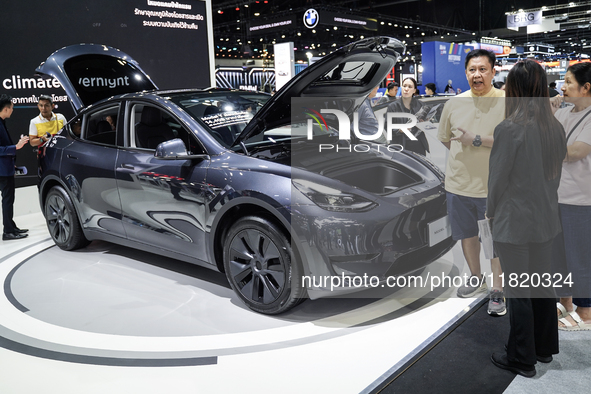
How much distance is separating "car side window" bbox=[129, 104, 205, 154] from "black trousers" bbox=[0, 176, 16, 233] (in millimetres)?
2146

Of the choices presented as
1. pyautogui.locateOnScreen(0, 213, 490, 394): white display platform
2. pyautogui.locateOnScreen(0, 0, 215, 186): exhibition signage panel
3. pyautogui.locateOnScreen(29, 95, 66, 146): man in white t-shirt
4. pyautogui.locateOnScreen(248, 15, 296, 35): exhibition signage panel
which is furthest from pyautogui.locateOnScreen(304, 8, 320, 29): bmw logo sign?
pyautogui.locateOnScreen(0, 213, 490, 394): white display platform

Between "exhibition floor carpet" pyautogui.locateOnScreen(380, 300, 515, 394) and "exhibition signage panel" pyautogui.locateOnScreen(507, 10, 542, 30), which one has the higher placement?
"exhibition signage panel" pyautogui.locateOnScreen(507, 10, 542, 30)

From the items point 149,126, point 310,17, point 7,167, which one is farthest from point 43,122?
point 310,17

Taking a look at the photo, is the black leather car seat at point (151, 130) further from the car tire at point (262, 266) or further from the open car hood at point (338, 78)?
the car tire at point (262, 266)

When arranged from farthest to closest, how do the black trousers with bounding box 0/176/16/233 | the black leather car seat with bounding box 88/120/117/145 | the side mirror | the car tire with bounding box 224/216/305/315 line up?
the black trousers with bounding box 0/176/16/233
the black leather car seat with bounding box 88/120/117/145
the side mirror
the car tire with bounding box 224/216/305/315

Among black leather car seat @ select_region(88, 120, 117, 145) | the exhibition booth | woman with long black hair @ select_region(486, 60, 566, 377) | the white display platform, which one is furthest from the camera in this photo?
black leather car seat @ select_region(88, 120, 117, 145)

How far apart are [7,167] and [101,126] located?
56.9 inches

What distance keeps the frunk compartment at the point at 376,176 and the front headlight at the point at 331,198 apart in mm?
145

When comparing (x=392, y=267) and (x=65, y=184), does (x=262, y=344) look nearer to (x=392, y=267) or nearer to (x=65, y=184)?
(x=392, y=267)

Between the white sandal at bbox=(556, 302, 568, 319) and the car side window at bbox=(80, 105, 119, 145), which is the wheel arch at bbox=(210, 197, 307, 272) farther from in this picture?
→ the white sandal at bbox=(556, 302, 568, 319)

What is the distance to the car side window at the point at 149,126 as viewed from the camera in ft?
12.9

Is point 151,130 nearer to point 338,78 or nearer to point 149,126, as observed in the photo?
point 149,126

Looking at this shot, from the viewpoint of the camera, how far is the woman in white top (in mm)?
2668

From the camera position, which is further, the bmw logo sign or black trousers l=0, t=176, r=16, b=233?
the bmw logo sign
